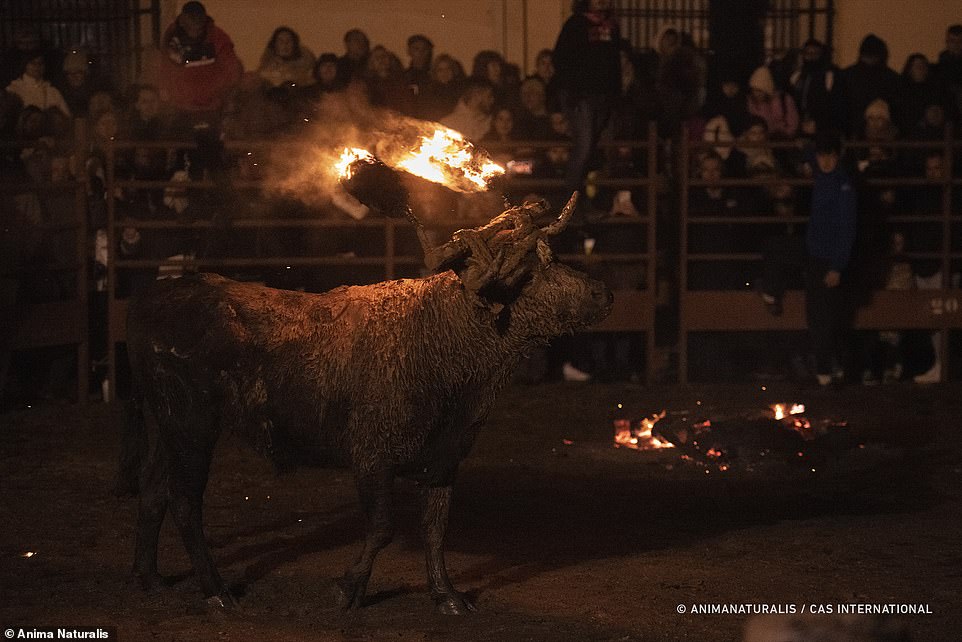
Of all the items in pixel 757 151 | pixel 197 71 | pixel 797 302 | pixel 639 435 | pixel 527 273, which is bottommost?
pixel 639 435

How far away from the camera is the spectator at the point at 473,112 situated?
13.7 metres

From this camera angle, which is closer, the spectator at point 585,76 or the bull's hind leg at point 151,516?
the bull's hind leg at point 151,516

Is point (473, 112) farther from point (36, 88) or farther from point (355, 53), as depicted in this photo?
point (36, 88)

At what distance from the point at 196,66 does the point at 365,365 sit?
7104mm

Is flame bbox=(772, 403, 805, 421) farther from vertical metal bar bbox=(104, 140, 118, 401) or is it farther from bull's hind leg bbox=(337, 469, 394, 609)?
vertical metal bar bbox=(104, 140, 118, 401)

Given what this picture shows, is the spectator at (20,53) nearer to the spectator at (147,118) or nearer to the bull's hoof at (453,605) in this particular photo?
the spectator at (147,118)

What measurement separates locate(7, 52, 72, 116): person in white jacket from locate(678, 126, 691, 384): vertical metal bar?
211 inches

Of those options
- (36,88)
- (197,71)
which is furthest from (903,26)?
(36,88)

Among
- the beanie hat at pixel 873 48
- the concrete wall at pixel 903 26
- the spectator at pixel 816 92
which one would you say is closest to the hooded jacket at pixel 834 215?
the spectator at pixel 816 92

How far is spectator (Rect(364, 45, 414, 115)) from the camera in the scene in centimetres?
1318

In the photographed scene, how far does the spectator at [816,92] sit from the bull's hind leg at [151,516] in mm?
8310

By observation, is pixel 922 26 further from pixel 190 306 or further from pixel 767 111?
pixel 190 306

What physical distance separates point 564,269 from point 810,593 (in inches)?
77.6

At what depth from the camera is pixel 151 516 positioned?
7688 millimetres
